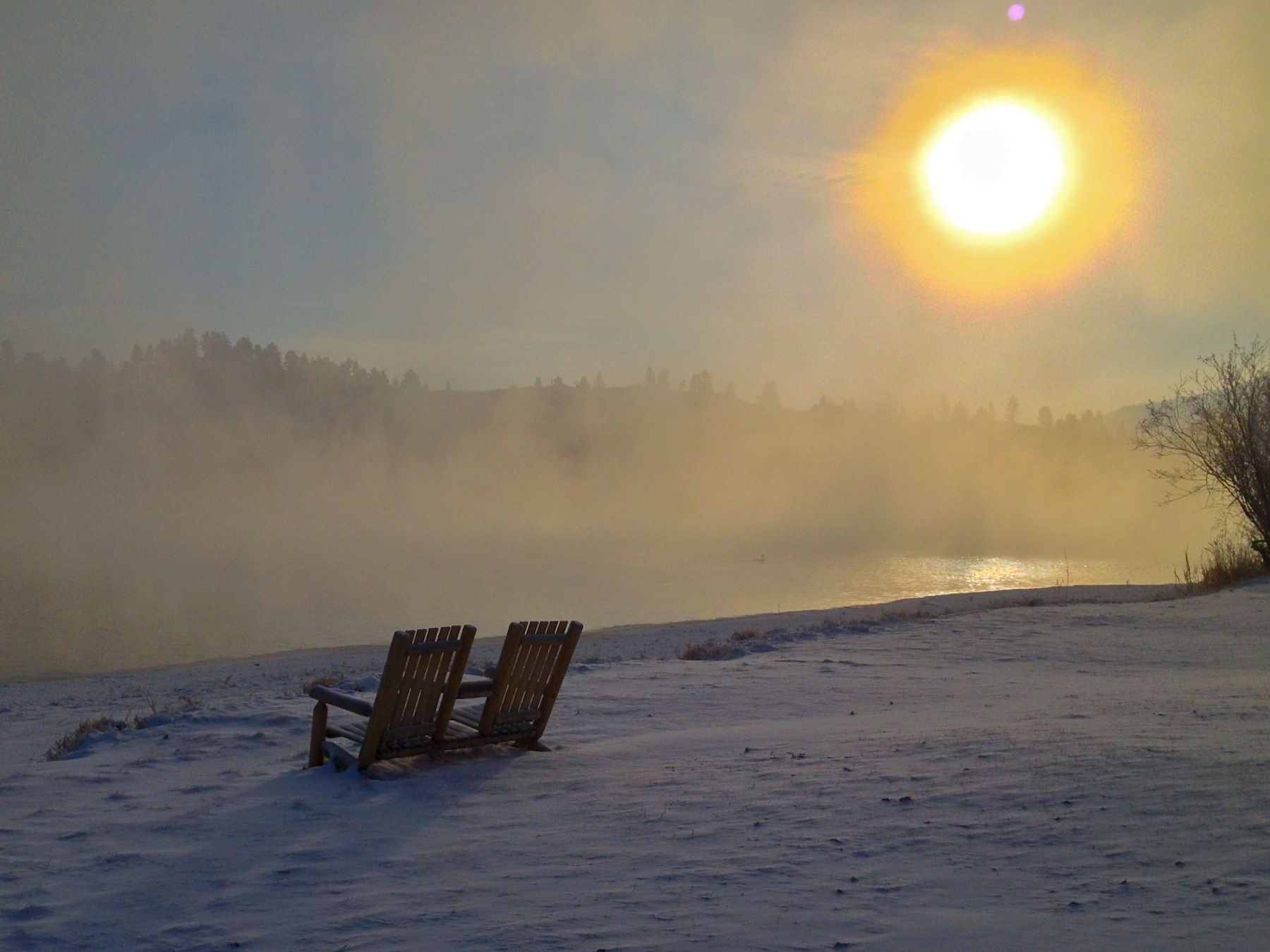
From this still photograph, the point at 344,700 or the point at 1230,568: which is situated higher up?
the point at 1230,568

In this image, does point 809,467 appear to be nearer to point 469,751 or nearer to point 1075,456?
point 1075,456

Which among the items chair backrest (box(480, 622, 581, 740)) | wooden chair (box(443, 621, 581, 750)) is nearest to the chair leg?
wooden chair (box(443, 621, 581, 750))

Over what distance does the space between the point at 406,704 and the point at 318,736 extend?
87 centimetres

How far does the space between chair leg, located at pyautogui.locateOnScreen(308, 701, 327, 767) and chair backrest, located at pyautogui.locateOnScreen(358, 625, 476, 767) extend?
398 mm

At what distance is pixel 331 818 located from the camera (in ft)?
22.2

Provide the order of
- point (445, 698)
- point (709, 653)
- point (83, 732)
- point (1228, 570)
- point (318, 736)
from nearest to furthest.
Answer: point (445, 698) < point (318, 736) < point (83, 732) < point (709, 653) < point (1228, 570)

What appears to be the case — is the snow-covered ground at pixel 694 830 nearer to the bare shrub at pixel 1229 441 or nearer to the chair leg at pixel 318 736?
the chair leg at pixel 318 736

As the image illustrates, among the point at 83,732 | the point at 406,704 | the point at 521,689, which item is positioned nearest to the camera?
the point at 406,704

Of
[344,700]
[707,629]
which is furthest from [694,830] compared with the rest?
[707,629]

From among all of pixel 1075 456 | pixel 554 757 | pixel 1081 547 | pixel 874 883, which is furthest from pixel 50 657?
pixel 1075 456

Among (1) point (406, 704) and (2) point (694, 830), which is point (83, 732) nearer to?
(1) point (406, 704)

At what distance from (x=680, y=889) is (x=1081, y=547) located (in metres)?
64.8

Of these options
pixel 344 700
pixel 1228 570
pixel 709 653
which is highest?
pixel 1228 570

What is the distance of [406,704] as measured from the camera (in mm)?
7848
